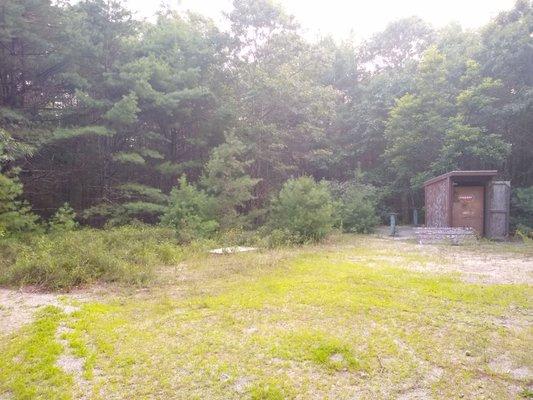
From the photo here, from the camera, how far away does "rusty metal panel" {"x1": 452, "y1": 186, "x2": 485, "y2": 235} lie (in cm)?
1145

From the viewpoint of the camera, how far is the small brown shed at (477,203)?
11273 millimetres

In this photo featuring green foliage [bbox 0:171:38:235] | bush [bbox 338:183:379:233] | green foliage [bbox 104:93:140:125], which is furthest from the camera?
bush [bbox 338:183:379:233]

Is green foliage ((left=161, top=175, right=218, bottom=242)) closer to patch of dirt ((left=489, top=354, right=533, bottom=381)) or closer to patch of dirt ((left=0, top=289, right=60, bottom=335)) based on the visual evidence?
patch of dirt ((left=0, top=289, right=60, bottom=335))

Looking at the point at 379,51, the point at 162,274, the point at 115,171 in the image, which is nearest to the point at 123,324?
the point at 162,274

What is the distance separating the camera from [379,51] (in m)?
22.7

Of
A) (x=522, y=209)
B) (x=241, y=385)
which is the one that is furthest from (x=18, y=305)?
(x=522, y=209)

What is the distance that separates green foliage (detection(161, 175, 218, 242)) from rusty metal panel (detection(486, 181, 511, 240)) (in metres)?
8.42

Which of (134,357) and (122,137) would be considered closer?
(134,357)

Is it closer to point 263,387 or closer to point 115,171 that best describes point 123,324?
point 263,387

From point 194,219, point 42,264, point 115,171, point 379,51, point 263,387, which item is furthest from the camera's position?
point 379,51

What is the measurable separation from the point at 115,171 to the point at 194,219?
4681 millimetres

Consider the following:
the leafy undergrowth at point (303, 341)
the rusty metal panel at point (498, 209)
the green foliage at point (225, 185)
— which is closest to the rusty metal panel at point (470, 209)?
the rusty metal panel at point (498, 209)

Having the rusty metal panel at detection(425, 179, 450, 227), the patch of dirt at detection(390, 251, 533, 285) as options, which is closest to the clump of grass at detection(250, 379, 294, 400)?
the patch of dirt at detection(390, 251, 533, 285)

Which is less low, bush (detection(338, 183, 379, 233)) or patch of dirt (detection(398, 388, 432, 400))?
bush (detection(338, 183, 379, 233))
